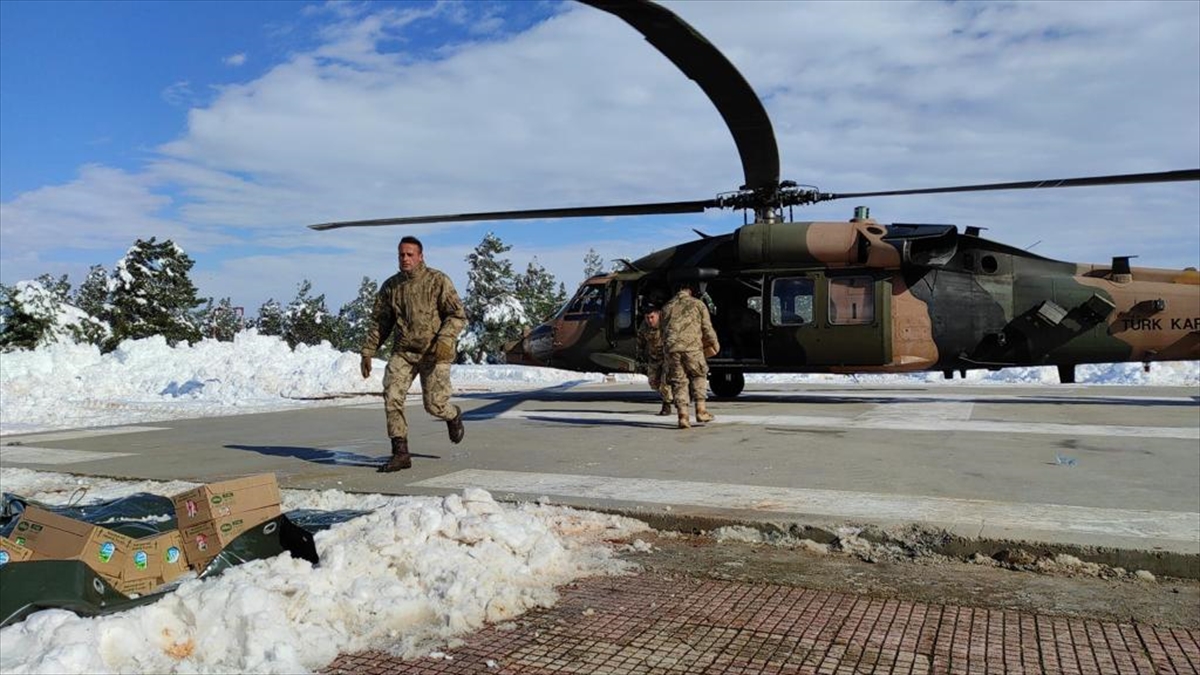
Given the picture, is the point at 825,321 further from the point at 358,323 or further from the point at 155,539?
the point at 358,323

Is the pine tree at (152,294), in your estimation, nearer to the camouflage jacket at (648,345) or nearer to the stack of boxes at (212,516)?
the camouflage jacket at (648,345)

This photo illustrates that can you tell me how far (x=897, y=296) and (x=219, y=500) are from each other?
9703mm

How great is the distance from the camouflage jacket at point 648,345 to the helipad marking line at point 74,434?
21.2 feet

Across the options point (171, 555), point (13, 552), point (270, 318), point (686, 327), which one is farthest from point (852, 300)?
point (270, 318)

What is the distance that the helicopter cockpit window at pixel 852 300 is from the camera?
11.3 m

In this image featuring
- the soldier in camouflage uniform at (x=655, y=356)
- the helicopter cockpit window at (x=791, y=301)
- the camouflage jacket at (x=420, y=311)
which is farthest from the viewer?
the helicopter cockpit window at (x=791, y=301)

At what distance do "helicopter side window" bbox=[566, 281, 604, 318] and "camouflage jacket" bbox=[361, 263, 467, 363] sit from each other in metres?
6.61

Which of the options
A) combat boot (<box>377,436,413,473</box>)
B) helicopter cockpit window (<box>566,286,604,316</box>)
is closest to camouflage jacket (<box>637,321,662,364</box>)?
helicopter cockpit window (<box>566,286,604,316</box>)

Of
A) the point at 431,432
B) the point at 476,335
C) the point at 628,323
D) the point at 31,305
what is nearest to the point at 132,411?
the point at 431,432

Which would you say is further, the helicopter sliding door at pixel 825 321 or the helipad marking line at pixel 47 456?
the helicopter sliding door at pixel 825 321

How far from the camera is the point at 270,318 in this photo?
79.5 m

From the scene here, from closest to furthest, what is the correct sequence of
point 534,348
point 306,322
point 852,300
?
1. point 852,300
2. point 534,348
3. point 306,322

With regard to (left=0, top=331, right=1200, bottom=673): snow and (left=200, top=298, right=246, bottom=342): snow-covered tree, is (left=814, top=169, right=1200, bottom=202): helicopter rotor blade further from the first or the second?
(left=200, top=298, right=246, bottom=342): snow-covered tree

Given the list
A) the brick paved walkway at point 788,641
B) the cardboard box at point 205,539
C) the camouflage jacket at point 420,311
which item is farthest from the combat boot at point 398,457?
the brick paved walkway at point 788,641
